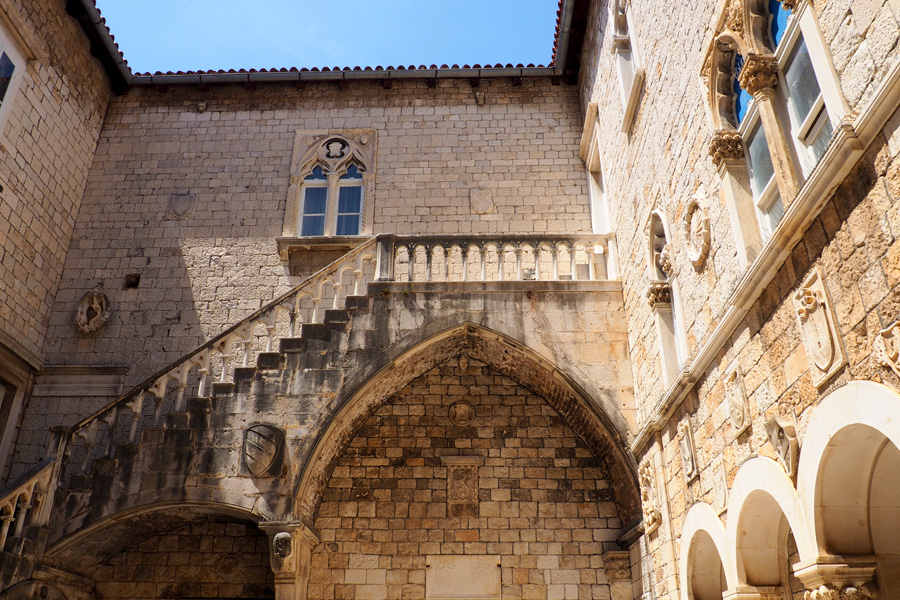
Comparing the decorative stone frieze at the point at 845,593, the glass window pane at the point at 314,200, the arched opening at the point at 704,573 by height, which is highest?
the glass window pane at the point at 314,200

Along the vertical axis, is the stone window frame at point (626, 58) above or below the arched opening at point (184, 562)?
above

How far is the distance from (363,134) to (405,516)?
5.90 metres

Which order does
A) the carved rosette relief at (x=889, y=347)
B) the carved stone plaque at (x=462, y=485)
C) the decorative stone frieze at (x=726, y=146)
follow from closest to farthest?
the carved rosette relief at (x=889, y=347) → the decorative stone frieze at (x=726, y=146) → the carved stone plaque at (x=462, y=485)

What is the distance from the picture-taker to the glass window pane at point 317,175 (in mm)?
10638

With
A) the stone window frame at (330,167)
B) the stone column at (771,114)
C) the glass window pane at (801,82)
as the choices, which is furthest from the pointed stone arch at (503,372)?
the glass window pane at (801,82)

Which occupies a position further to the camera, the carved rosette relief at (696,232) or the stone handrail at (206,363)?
the stone handrail at (206,363)

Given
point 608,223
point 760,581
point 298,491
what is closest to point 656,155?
point 608,223

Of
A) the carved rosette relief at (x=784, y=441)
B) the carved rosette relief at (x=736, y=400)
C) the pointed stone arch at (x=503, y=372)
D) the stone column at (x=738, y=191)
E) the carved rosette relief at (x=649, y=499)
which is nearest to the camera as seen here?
the carved rosette relief at (x=784, y=441)

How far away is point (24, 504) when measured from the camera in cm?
655

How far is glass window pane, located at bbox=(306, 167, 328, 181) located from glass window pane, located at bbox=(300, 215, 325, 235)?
0.74m

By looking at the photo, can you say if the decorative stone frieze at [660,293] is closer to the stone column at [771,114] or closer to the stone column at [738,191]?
the stone column at [738,191]

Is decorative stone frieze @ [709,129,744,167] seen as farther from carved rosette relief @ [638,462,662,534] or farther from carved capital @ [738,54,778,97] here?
carved rosette relief @ [638,462,662,534]

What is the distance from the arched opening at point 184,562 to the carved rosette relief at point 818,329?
20.2ft

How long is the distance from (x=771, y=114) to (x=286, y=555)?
5585mm
